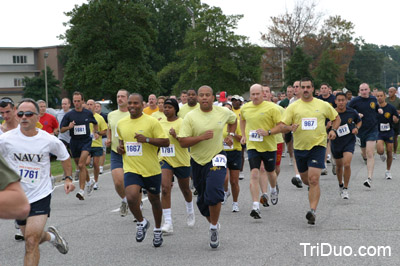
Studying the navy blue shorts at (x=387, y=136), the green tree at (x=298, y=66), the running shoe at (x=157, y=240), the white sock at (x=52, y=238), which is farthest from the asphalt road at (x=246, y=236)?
the green tree at (x=298, y=66)

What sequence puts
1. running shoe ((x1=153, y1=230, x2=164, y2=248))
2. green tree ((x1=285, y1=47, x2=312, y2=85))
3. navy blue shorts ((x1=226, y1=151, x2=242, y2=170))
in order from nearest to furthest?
1. running shoe ((x1=153, y1=230, x2=164, y2=248))
2. navy blue shorts ((x1=226, y1=151, x2=242, y2=170))
3. green tree ((x1=285, y1=47, x2=312, y2=85))

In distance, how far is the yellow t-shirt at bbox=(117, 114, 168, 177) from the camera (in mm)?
8109

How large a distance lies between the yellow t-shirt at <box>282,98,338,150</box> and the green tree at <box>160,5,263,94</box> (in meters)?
41.4

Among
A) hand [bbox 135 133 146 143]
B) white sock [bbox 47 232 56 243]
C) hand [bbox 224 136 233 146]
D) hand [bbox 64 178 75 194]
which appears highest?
hand [bbox 135 133 146 143]

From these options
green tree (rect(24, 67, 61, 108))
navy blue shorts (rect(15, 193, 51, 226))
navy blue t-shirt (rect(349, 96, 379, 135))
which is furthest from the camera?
green tree (rect(24, 67, 61, 108))

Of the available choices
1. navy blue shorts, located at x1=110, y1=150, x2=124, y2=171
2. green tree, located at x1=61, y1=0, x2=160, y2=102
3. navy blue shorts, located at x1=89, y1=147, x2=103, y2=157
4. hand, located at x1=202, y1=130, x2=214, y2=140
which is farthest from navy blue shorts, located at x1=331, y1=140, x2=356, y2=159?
green tree, located at x1=61, y1=0, x2=160, y2=102

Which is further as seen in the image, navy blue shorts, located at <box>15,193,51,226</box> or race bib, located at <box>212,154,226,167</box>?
race bib, located at <box>212,154,226,167</box>

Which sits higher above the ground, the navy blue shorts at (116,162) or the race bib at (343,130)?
the race bib at (343,130)

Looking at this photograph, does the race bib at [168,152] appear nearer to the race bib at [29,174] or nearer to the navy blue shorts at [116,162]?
the navy blue shorts at [116,162]

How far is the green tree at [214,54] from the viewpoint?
52.0 m

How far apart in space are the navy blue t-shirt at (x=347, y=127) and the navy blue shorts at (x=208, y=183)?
14.8 feet

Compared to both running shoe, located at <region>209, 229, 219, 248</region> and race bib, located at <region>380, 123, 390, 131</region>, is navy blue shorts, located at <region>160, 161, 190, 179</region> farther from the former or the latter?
race bib, located at <region>380, 123, 390, 131</region>

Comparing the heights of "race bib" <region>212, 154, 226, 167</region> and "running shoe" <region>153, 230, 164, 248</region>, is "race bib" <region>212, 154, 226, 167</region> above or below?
above

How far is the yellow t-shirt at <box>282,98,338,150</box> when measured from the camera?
31.6 ft
